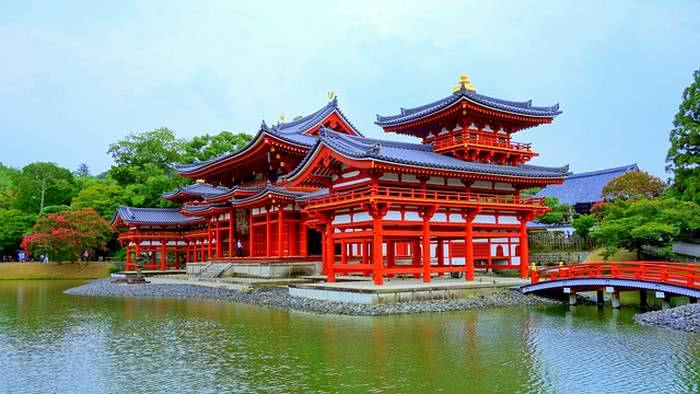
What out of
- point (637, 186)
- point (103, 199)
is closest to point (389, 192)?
point (637, 186)

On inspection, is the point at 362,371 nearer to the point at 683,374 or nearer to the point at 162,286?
the point at 683,374

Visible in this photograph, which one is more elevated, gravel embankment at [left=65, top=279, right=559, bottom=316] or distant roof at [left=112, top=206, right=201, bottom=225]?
distant roof at [left=112, top=206, right=201, bottom=225]

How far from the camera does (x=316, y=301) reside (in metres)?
23.3

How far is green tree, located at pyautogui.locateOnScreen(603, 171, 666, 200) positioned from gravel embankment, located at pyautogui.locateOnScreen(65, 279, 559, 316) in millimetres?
18712

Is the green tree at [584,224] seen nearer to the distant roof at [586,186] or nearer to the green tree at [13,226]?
the distant roof at [586,186]

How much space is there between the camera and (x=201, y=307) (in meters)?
24.4

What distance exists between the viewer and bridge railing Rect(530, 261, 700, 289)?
63.2ft

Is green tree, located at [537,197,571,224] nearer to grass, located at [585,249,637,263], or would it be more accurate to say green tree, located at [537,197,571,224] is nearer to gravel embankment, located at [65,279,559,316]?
grass, located at [585,249,637,263]

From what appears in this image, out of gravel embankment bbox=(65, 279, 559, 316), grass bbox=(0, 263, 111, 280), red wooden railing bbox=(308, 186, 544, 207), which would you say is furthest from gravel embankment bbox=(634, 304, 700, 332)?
grass bbox=(0, 263, 111, 280)

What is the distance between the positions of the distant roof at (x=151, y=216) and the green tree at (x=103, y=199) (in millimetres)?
8836

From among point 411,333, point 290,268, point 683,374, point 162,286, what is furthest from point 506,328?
point 162,286

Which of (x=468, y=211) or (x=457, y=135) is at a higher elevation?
(x=457, y=135)

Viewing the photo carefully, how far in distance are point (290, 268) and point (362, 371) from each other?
845 inches

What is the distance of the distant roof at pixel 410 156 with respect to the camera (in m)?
23.0
